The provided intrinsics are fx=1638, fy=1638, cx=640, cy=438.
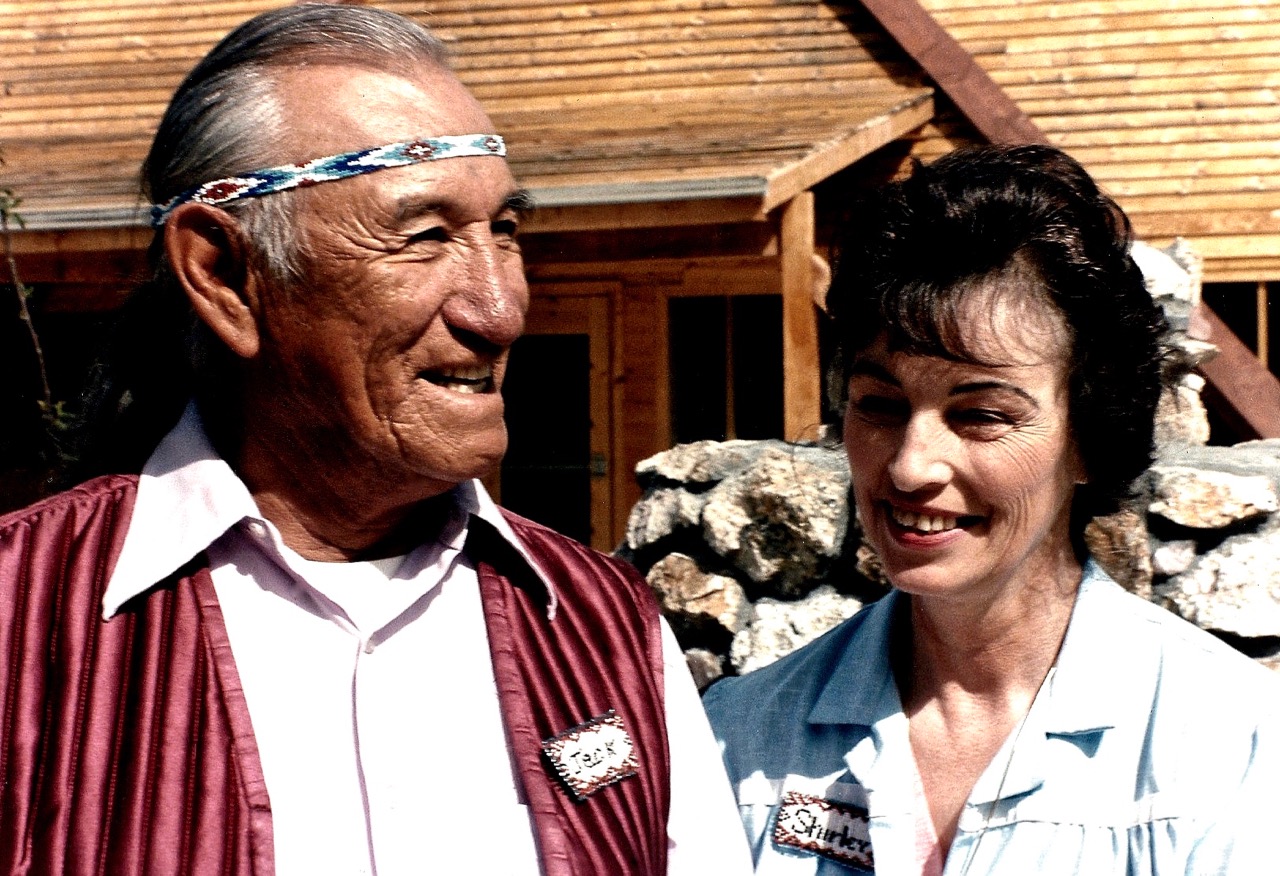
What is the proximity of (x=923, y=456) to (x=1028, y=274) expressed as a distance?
301 millimetres

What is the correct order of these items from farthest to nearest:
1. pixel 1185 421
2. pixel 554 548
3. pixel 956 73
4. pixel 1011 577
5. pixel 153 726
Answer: pixel 956 73
pixel 1185 421
pixel 1011 577
pixel 554 548
pixel 153 726

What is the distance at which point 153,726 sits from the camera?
1.84 m

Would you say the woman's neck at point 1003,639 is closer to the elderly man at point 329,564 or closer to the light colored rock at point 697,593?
the elderly man at point 329,564

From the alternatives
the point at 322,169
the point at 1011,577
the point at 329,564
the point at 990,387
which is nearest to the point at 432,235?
the point at 322,169

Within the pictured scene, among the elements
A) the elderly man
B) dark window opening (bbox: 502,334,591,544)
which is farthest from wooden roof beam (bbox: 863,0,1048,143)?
the elderly man

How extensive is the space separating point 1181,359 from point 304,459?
6.05 feet

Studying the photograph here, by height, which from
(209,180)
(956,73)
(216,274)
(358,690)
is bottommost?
(358,690)

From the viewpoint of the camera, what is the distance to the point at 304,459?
207 cm

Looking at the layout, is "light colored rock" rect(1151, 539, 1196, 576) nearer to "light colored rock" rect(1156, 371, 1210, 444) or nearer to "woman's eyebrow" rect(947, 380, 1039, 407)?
"light colored rock" rect(1156, 371, 1210, 444)

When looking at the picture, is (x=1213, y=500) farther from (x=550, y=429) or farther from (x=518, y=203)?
(x=550, y=429)

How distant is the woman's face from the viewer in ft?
7.57

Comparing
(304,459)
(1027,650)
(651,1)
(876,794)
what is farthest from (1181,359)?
(651,1)

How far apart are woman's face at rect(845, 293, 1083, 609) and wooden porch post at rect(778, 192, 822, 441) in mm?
4367

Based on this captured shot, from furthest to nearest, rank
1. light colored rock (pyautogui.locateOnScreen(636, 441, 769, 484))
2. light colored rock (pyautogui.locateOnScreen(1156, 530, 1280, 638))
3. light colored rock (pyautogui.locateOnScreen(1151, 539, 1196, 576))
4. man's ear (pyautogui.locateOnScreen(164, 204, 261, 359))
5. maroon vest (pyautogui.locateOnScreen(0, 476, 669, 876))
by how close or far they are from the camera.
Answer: light colored rock (pyautogui.locateOnScreen(636, 441, 769, 484)), light colored rock (pyautogui.locateOnScreen(1151, 539, 1196, 576)), light colored rock (pyautogui.locateOnScreen(1156, 530, 1280, 638)), man's ear (pyautogui.locateOnScreen(164, 204, 261, 359)), maroon vest (pyautogui.locateOnScreen(0, 476, 669, 876))
